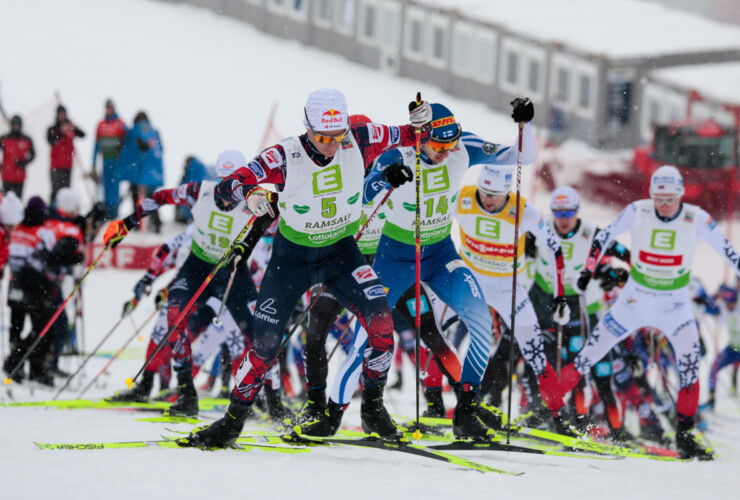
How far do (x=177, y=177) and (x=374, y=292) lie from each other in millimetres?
13801

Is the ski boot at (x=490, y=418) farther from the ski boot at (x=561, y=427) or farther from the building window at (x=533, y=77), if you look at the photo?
the building window at (x=533, y=77)

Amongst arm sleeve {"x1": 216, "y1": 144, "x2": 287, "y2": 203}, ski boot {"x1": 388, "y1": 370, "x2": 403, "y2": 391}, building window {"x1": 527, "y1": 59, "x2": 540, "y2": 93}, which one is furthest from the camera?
building window {"x1": 527, "y1": 59, "x2": 540, "y2": 93}

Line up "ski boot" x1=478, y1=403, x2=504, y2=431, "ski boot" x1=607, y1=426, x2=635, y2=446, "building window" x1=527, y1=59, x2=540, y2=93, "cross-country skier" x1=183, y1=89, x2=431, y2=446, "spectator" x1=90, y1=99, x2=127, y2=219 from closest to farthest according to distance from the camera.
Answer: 1. "cross-country skier" x1=183, y1=89, x2=431, y2=446
2. "ski boot" x1=478, y1=403, x2=504, y2=431
3. "ski boot" x1=607, y1=426, x2=635, y2=446
4. "spectator" x1=90, y1=99, x2=127, y2=219
5. "building window" x1=527, y1=59, x2=540, y2=93

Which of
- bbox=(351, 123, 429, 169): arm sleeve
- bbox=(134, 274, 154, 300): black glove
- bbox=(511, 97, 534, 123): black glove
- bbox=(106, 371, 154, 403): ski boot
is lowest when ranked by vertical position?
bbox=(106, 371, 154, 403): ski boot

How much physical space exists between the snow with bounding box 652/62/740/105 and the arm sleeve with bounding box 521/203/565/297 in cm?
1669

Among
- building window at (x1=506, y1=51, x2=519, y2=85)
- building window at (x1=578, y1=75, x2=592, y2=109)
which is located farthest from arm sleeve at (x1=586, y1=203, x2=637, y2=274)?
building window at (x1=506, y1=51, x2=519, y2=85)

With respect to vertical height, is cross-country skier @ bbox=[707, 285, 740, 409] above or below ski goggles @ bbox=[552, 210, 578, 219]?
below

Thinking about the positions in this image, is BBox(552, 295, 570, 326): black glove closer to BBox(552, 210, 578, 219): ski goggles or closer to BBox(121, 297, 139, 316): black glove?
BBox(552, 210, 578, 219): ski goggles

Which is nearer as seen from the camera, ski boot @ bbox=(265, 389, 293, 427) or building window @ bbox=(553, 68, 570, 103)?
ski boot @ bbox=(265, 389, 293, 427)

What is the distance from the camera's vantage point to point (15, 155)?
13242 millimetres

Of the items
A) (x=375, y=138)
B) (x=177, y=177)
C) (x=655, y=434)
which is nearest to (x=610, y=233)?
(x=655, y=434)

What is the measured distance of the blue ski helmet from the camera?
20.4ft

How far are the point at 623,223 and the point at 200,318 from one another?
3634 millimetres

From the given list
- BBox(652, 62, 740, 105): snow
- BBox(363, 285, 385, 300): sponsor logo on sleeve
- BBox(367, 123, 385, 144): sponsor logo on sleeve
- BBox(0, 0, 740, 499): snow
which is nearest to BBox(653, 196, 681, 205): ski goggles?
BBox(0, 0, 740, 499): snow
